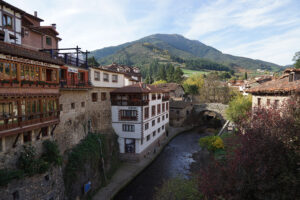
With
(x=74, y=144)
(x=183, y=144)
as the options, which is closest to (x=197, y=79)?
(x=183, y=144)

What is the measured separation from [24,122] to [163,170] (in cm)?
2061

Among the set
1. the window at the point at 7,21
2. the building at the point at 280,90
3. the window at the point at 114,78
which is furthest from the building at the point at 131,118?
the building at the point at 280,90

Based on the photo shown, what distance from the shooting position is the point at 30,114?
45.0 feet

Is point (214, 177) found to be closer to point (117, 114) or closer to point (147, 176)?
point (147, 176)

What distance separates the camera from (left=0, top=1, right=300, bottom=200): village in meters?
12.8

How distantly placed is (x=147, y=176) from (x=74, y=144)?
11.4 m

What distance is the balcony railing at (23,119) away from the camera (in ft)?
39.7

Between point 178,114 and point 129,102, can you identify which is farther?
point 178,114

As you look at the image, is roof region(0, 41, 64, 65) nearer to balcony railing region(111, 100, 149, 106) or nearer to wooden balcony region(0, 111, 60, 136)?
wooden balcony region(0, 111, 60, 136)

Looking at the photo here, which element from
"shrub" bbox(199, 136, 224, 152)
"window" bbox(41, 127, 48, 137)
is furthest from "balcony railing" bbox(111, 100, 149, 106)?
"window" bbox(41, 127, 48, 137)

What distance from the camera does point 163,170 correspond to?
28250 millimetres

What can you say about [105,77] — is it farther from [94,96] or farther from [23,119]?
[23,119]

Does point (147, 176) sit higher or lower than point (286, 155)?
lower

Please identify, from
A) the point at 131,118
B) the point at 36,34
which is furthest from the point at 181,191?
the point at 36,34
